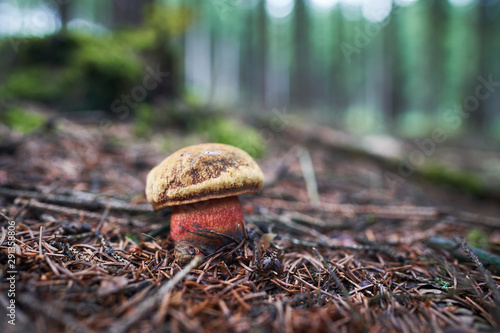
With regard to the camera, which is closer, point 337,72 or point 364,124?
point 364,124

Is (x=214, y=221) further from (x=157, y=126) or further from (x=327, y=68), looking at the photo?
(x=327, y=68)

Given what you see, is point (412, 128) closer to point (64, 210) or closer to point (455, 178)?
point (455, 178)

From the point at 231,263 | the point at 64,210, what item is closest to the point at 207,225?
the point at 231,263

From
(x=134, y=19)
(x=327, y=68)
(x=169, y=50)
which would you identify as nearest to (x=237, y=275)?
(x=169, y=50)

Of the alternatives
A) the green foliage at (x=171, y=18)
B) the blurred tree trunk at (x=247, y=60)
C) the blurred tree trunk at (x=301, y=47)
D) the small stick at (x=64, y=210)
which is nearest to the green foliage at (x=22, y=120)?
the small stick at (x=64, y=210)

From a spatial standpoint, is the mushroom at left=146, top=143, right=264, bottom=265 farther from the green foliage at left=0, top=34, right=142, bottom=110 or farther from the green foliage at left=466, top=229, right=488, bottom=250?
the green foliage at left=0, top=34, right=142, bottom=110

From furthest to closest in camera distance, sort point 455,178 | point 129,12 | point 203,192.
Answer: point 129,12 < point 455,178 < point 203,192

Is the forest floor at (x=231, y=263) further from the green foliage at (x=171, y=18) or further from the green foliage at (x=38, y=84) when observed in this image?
the green foliage at (x=171, y=18)
